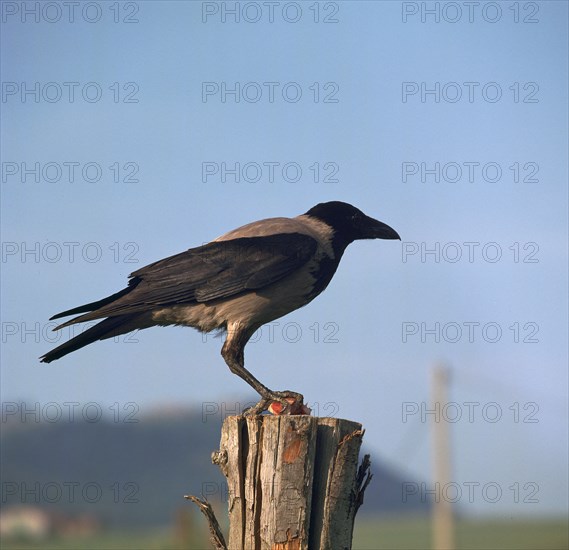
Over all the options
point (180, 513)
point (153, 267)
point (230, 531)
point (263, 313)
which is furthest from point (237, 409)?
point (180, 513)

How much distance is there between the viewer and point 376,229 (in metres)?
10.1

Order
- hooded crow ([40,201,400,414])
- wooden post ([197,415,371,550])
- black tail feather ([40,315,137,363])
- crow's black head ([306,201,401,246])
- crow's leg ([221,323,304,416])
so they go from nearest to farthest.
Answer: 1. wooden post ([197,415,371,550])
2. crow's leg ([221,323,304,416])
3. black tail feather ([40,315,137,363])
4. hooded crow ([40,201,400,414])
5. crow's black head ([306,201,401,246])

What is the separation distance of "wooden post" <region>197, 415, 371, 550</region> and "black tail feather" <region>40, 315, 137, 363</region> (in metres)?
2.68

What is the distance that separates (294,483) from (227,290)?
9.71 feet

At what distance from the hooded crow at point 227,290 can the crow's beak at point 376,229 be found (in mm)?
678

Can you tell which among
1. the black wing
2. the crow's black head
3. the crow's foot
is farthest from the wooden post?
the crow's black head

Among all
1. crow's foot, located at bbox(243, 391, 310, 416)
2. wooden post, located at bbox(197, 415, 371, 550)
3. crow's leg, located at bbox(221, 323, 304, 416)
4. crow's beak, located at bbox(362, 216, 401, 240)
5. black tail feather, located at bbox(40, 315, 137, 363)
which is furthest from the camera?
crow's beak, located at bbox(362, 216, 401, 240)

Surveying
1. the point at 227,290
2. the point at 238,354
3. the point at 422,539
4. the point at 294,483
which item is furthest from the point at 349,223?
the point at 422,539

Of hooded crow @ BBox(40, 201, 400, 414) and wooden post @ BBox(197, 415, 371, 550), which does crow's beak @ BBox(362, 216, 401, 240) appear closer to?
hooded crow @ BBox(40, 201, 400, 414)

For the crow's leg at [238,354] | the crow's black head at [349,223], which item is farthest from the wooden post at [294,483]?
the crow's black head at [349,223]

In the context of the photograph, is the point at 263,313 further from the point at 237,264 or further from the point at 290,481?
the point at 290,481

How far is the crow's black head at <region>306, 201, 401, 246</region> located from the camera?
32.6 ft

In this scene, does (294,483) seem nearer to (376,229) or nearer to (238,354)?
(238,354)

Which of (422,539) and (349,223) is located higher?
(349,223)
